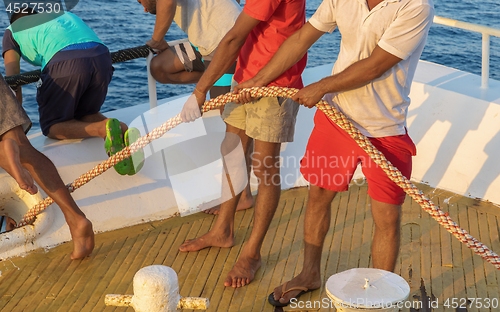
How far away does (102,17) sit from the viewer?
51.6 feet

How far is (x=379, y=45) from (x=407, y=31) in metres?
0.12

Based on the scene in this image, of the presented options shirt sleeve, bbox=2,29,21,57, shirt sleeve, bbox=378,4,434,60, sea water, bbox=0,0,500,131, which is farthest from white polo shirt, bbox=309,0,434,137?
sea water, bbox=0,0,500,131

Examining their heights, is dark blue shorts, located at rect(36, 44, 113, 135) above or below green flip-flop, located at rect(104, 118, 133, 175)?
above

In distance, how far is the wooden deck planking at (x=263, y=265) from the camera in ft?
12.0

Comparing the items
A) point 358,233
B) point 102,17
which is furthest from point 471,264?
point 102,17

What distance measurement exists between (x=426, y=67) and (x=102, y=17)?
11.4m

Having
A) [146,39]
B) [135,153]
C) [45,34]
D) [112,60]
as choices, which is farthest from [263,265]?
[146,39]

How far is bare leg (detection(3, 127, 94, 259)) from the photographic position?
3918 millimetres

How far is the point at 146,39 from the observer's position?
1377 centimetres

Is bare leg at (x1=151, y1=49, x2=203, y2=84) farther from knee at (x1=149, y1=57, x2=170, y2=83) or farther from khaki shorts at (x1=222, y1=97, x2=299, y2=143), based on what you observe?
khaki shorts at (x1=222, y1=97, x2=299, y2=143)

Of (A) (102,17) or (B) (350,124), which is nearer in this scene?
(B) (350,124)

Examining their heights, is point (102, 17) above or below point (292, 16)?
below

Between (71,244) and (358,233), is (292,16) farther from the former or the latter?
(71,244)

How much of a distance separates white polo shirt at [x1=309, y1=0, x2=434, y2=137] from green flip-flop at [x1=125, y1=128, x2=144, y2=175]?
4.67ft
